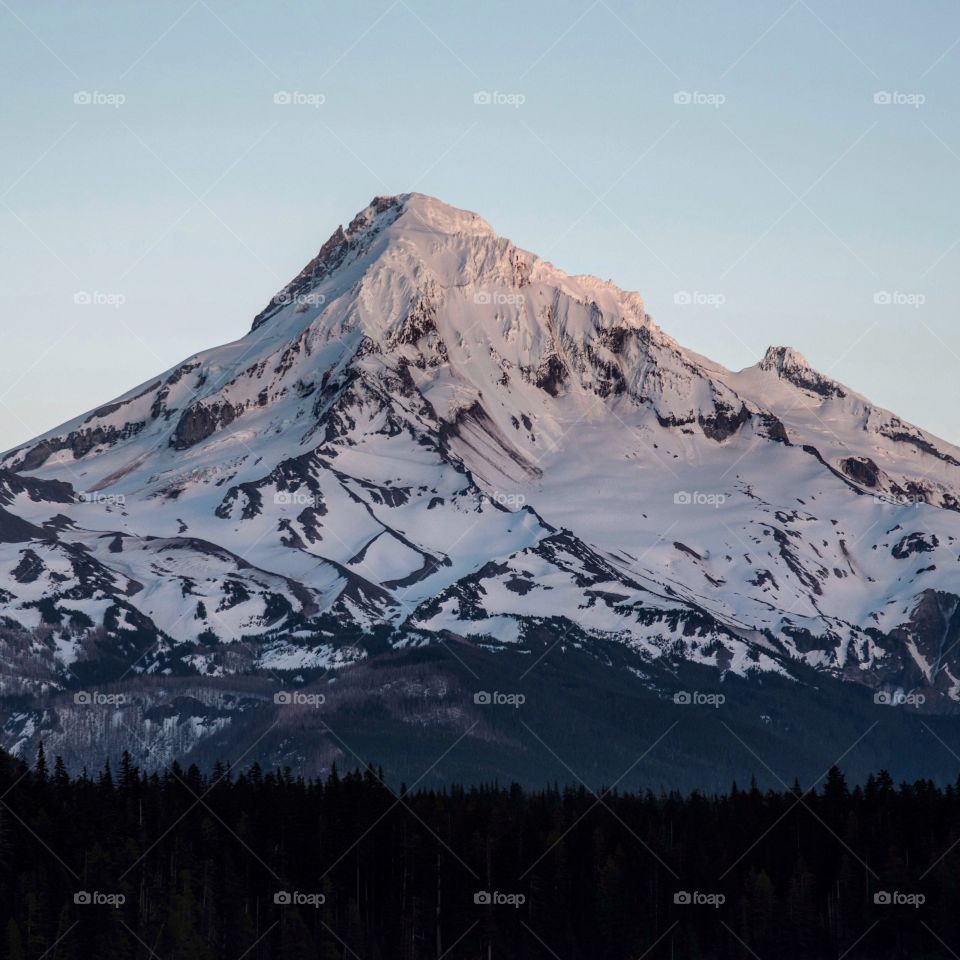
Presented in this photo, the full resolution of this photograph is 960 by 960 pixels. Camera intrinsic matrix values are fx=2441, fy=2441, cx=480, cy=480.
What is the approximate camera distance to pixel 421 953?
623 ft

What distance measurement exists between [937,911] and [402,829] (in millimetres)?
42848

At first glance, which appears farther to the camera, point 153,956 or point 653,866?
point 653,866

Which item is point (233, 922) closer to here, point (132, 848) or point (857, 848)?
point (132, 848)

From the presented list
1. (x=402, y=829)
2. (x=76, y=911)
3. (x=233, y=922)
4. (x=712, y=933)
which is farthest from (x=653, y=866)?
(x=76, y=911)

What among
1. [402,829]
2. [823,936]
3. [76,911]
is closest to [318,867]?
[402,829]

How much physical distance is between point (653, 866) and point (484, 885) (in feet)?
48.6

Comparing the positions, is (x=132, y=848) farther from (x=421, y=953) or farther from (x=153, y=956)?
(x=421, y=953)

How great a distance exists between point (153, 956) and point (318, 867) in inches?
745

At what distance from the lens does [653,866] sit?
198m

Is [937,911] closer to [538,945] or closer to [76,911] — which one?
[538,945]

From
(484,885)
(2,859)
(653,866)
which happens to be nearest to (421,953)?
(484,885)

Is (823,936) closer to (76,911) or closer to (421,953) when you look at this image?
(421,953)

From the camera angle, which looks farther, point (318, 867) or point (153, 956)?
point (318, 867)

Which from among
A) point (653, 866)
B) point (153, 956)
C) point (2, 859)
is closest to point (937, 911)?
point (653, 866)
